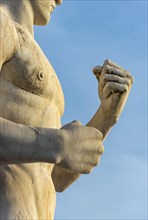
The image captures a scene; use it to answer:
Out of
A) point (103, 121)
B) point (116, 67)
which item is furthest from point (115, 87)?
point (103, 121)

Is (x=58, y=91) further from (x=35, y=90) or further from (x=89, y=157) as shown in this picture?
(x=89, y=157)

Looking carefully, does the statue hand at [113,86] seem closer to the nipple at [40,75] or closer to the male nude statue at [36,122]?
the male nude statue at [36,122]

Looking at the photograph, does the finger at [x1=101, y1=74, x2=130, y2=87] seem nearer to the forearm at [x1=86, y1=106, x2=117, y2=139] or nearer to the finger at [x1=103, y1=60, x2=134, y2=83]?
the finger at [x1=103, y1=60, x2=134, y2=83]

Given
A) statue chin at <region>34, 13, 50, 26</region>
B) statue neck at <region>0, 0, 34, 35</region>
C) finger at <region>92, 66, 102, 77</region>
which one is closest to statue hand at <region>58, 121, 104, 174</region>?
finger at <region>92, 66, 102, 77</region>

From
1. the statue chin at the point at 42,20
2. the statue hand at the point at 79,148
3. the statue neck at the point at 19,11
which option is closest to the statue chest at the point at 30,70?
the statue neck at the point at 19,11

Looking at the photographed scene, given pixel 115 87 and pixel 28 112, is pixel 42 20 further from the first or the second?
pixel 28 112

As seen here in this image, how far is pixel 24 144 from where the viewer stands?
615cm

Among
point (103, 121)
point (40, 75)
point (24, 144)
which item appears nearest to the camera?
point (24, 144)

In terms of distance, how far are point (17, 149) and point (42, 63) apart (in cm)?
133

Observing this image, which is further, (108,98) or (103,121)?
(103,121)

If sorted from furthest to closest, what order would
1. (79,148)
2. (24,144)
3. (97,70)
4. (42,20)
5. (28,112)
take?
(42,20) → (97,70) → (28,112) → (79,148) → (24,144)

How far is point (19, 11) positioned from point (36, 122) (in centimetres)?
132

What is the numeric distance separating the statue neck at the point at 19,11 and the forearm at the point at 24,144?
1.67 meters

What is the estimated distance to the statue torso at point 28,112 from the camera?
263 inches
